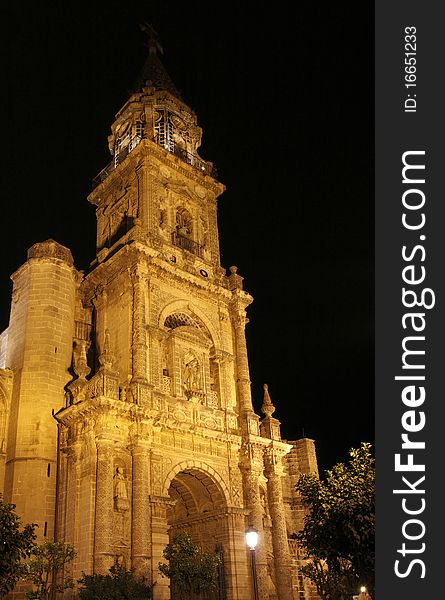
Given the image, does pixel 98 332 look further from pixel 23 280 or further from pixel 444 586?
pixel 444 586

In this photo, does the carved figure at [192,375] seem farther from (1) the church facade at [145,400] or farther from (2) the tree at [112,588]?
(2) the tree at [112,588]

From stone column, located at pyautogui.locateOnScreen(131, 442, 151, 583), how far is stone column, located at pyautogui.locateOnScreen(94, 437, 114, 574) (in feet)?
3.05

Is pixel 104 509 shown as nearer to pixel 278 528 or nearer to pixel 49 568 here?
pixel 49 568

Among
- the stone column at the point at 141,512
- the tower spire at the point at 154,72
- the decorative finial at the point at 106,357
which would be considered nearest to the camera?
the stone column at the point at 141,512

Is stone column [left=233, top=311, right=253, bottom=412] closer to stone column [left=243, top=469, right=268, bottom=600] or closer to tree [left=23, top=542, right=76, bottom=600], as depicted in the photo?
stone column [left=243, top=469, right=268, bottom=600]

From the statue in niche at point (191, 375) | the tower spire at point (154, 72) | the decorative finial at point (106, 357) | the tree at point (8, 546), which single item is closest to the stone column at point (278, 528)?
the statue in niche at point (191, 375)

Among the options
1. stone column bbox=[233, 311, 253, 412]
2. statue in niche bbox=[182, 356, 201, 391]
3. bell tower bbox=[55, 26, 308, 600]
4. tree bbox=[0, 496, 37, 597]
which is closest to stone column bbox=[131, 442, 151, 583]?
bell tower bbox=[55, 26, 308, 600]

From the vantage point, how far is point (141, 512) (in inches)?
977

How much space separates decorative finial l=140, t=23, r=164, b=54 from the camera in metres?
43.9

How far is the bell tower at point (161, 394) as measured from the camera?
2525 cm

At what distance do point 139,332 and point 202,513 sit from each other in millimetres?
8743

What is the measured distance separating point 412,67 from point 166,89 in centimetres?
2890

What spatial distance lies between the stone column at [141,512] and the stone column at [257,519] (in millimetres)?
5868

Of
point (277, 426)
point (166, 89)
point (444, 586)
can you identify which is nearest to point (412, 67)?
point (444, 586)
